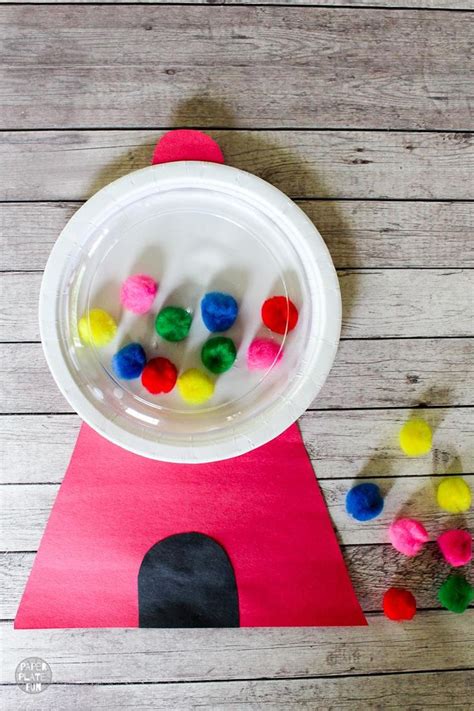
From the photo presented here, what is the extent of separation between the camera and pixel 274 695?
3.16ft

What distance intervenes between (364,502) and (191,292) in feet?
1.40

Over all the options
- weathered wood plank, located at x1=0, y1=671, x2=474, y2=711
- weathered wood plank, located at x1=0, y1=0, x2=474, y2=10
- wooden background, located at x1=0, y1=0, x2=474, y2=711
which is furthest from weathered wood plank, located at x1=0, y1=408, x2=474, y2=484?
weathered wood plank, located at x1=0, y1=0, x2=474, y2=10

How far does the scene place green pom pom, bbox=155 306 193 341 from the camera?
0.88 metres

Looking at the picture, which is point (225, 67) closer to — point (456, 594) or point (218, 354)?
point (218, 354)

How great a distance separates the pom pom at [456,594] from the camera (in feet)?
3.11

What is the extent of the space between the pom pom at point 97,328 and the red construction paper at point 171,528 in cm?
Result: 14

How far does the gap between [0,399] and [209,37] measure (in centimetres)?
66

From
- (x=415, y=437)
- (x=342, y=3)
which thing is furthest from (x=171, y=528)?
(x=342, y=3)

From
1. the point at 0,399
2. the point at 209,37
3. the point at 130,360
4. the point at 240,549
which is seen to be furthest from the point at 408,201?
the point at 0,399

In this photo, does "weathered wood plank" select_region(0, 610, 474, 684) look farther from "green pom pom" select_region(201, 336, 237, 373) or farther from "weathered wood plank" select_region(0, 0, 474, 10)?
"weathered wood plank" select_region(0, 0, 474, 10)

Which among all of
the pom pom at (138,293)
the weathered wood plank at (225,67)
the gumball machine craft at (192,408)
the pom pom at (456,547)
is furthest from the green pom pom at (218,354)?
the pom pom at (456,547)

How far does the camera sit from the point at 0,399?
3.05 feet

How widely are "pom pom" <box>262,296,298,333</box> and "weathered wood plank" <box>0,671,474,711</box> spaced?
579 millimetres

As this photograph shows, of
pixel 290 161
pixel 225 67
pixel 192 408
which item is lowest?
pixel 192 408
